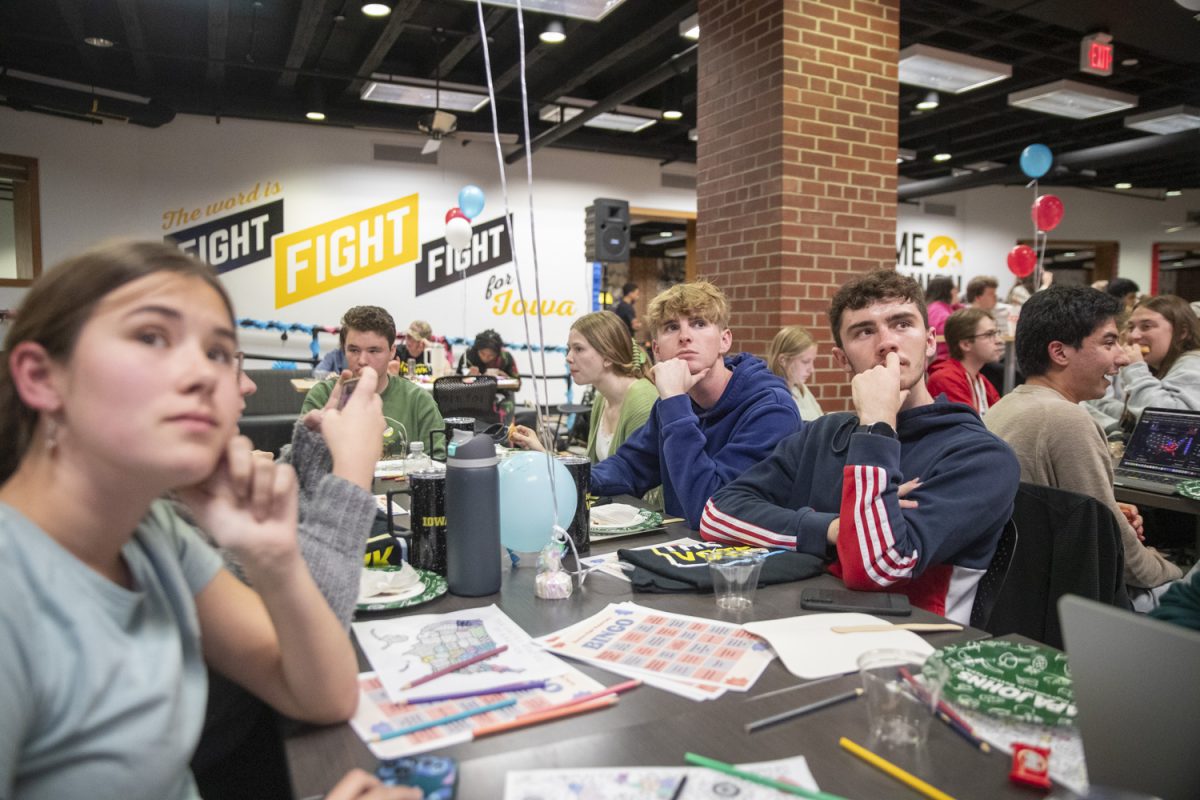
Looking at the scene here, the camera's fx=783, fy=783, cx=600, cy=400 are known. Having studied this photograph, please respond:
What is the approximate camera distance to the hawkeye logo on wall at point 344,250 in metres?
9.25

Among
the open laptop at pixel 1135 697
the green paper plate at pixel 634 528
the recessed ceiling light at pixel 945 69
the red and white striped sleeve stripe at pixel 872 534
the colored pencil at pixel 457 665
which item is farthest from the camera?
the recessed ceiling light at pixel 945 69

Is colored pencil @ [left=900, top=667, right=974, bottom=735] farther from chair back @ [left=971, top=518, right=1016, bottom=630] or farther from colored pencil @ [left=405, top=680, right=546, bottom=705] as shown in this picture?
chair back @ [left=971, top=518, right=1016, bottom=630]

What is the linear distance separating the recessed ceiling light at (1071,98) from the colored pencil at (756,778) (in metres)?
7.89

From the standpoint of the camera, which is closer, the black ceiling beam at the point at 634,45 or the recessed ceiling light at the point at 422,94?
the black ceiling beam at the point at 634,45

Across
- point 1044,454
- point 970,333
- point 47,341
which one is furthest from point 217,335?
point 970,333

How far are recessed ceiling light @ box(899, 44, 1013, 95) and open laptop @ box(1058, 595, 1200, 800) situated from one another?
6.26 metres

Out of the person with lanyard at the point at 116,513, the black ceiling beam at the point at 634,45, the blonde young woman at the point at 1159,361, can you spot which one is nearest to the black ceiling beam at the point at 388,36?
the black ceiling beam at the point at 634,45

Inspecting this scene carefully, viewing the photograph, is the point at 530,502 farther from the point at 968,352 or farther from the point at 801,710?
the point at 968,352

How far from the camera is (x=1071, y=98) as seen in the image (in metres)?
7.39

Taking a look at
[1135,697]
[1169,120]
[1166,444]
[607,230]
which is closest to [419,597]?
[1135,697]

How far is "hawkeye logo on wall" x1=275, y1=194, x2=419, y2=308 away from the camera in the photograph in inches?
364

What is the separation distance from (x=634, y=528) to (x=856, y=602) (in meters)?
0.64

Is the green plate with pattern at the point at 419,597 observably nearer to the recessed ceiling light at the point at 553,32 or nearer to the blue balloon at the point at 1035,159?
the recessed ceiling light at the point at 553,32

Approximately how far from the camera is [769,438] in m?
A: 2.32
